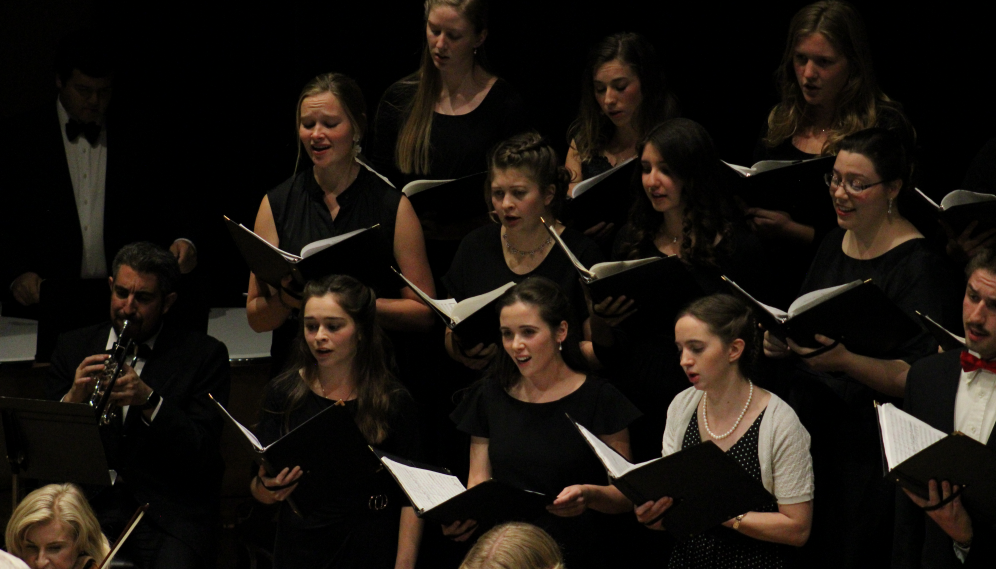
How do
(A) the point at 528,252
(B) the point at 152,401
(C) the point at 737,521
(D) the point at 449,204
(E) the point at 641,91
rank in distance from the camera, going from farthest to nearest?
(E) the point at 641,91 → (D) the point at 449,204 → (A) the point at 528,252 → (B) the point at 152,401 → (C) the point at 737,521

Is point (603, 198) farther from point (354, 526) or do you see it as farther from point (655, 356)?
point (354, 526)

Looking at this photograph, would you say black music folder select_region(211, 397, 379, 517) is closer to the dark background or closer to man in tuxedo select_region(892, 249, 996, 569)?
man in tuxedo select_region(892, 249, 996, 569)

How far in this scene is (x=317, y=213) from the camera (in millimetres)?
3936

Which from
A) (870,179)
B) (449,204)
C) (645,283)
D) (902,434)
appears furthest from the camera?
(449,204)

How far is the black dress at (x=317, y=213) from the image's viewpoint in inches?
152

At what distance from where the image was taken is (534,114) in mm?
4988

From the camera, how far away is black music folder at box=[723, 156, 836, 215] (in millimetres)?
3535

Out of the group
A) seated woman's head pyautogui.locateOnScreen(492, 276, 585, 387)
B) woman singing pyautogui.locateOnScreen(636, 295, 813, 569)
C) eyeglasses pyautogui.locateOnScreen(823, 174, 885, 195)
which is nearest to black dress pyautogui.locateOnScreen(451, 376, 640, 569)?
seated woman's head pyautogui.locateOnScreen(492, 276, 585, 387)

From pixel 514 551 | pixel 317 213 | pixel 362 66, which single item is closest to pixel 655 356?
pixel 317 213

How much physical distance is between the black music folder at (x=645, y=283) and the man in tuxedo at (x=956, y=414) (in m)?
0.62

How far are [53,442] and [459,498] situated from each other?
1266mm

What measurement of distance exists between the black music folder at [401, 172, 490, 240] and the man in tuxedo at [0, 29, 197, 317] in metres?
1.02

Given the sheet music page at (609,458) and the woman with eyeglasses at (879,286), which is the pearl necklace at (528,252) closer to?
the woman with eyeglasses at (879,286)

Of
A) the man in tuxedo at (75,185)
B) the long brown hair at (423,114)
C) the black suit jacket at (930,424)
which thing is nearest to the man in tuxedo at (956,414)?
the black suit jacket at (930,424)
